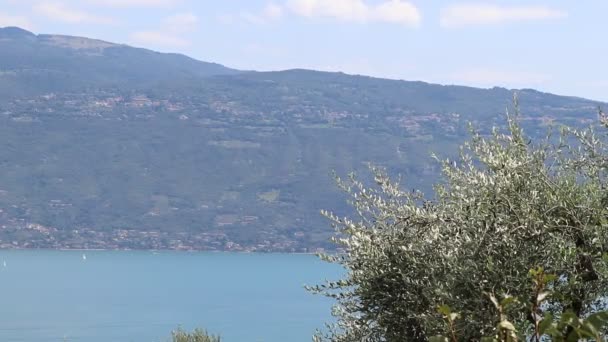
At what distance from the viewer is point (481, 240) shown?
33.3 ft

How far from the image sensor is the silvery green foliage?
33.1ft

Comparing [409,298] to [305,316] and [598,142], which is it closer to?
[598,142]

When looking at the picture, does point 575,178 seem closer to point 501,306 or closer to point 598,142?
point 598,142

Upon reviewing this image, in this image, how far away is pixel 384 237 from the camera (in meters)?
12.0

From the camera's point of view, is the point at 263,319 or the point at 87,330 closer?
the point at 87,330

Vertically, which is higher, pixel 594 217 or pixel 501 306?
pixel 501 306

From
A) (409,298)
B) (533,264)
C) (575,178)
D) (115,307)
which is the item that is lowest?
(115,307)

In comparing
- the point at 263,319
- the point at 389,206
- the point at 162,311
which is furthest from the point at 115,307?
the point at 389,206

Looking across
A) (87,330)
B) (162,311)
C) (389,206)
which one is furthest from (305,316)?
(389,206)

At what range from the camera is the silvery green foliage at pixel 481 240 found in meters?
10.1

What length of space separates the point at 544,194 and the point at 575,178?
105cm

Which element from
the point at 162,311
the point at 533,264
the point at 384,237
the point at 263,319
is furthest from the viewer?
the point at 162,311

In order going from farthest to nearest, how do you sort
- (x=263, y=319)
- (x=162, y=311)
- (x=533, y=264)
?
(x=162, y=311)
(x=263, y=319)
(x=533, y=264)

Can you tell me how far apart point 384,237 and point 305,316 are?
16454 centimetres
